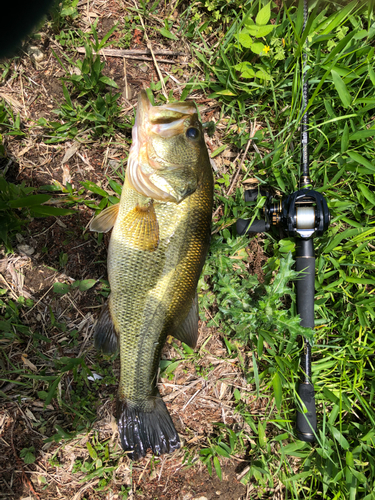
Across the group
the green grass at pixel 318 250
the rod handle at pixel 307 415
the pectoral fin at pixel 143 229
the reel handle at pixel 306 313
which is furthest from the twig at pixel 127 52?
the rod handle at pixel 307 415

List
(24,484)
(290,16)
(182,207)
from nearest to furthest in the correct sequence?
1. (182,207)
2. (24,484)
3. (290,16)

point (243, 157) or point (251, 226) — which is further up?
point (243, 157)

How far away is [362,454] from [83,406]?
2.69m

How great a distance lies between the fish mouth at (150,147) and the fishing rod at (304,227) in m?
0.90

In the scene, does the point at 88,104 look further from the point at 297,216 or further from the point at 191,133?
the point at 297,216

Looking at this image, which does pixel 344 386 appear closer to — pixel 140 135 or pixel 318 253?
pixel 318 253

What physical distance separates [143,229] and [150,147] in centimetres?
61

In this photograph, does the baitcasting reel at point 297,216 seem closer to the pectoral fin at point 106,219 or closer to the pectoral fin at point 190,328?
the pectoral fin at point 190,328

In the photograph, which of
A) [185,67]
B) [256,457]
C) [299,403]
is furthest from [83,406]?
[185,67]

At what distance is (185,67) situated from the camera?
312 cm

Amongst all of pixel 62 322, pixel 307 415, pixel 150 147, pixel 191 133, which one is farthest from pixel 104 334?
pixel 307 415

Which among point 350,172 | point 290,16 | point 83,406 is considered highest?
point 290,16

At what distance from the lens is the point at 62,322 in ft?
9.52

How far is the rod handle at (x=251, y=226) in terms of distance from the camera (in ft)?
9.37
